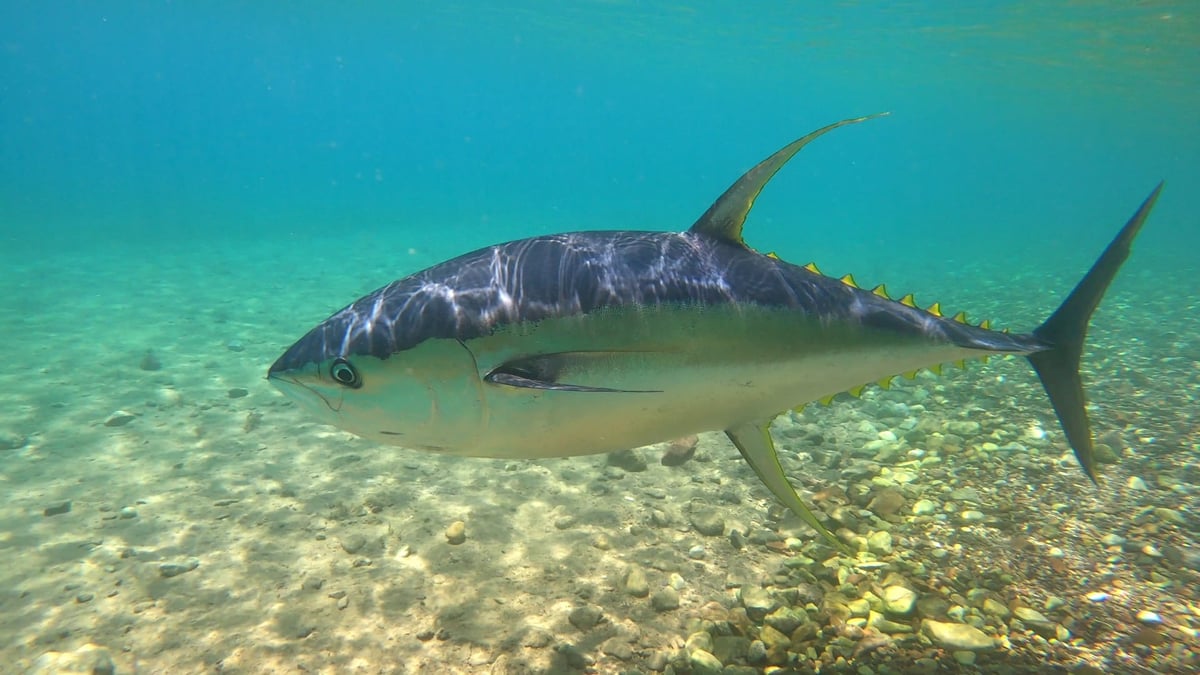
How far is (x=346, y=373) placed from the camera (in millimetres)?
1950

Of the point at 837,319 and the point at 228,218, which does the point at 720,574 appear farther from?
the point at 228,218

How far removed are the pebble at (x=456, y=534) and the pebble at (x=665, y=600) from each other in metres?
1.36

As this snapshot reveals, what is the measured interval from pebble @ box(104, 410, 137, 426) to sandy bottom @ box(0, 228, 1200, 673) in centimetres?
4

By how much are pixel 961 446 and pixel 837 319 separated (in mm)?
3433

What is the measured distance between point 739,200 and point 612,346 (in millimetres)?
863

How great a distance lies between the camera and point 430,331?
6.47ft

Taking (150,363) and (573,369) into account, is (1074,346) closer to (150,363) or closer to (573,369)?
(573,369)

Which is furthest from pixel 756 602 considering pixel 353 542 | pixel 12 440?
pixel 12 440

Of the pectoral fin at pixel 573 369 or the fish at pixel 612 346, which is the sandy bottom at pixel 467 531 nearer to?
the fish at pixel 612 346

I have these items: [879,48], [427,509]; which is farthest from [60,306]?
[879,48]

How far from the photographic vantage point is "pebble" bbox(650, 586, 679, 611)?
10.1ft

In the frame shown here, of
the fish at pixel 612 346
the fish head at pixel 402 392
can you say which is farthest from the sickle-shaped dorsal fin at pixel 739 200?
the fish head at pixel 402 392

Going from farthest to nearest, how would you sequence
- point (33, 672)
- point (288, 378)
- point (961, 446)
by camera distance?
point (961, 446) < point (33, 672) < point (288, 378)

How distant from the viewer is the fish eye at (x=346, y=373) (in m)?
1.95
